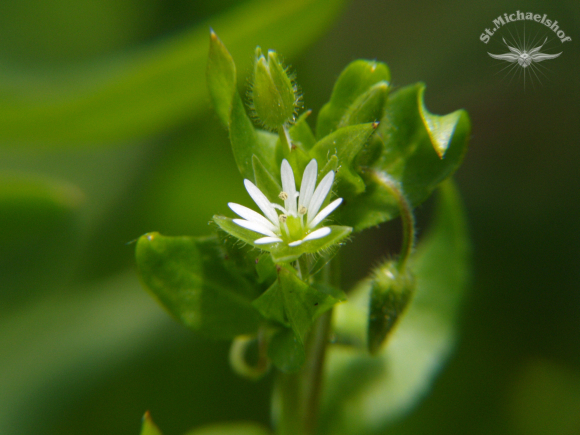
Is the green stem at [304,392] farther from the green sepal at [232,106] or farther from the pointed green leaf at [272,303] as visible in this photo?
the green sepal at [232,106]

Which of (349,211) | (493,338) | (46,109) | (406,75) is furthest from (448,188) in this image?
(46,109)

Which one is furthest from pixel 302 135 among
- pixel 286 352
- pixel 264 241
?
pixel 286 352

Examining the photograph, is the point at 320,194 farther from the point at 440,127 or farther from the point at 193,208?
the point at 193,208

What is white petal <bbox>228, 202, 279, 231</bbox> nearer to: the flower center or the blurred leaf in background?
the flower center

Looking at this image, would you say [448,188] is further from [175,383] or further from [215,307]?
[175,383]

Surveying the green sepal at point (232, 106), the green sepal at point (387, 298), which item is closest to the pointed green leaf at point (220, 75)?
the green sepal at point (232, 106)

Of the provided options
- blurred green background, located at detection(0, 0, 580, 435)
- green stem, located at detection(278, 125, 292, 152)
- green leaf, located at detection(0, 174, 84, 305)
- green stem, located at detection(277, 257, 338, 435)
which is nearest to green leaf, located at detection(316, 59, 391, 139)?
green stem, located at detection(278, 125, 292, 152)
